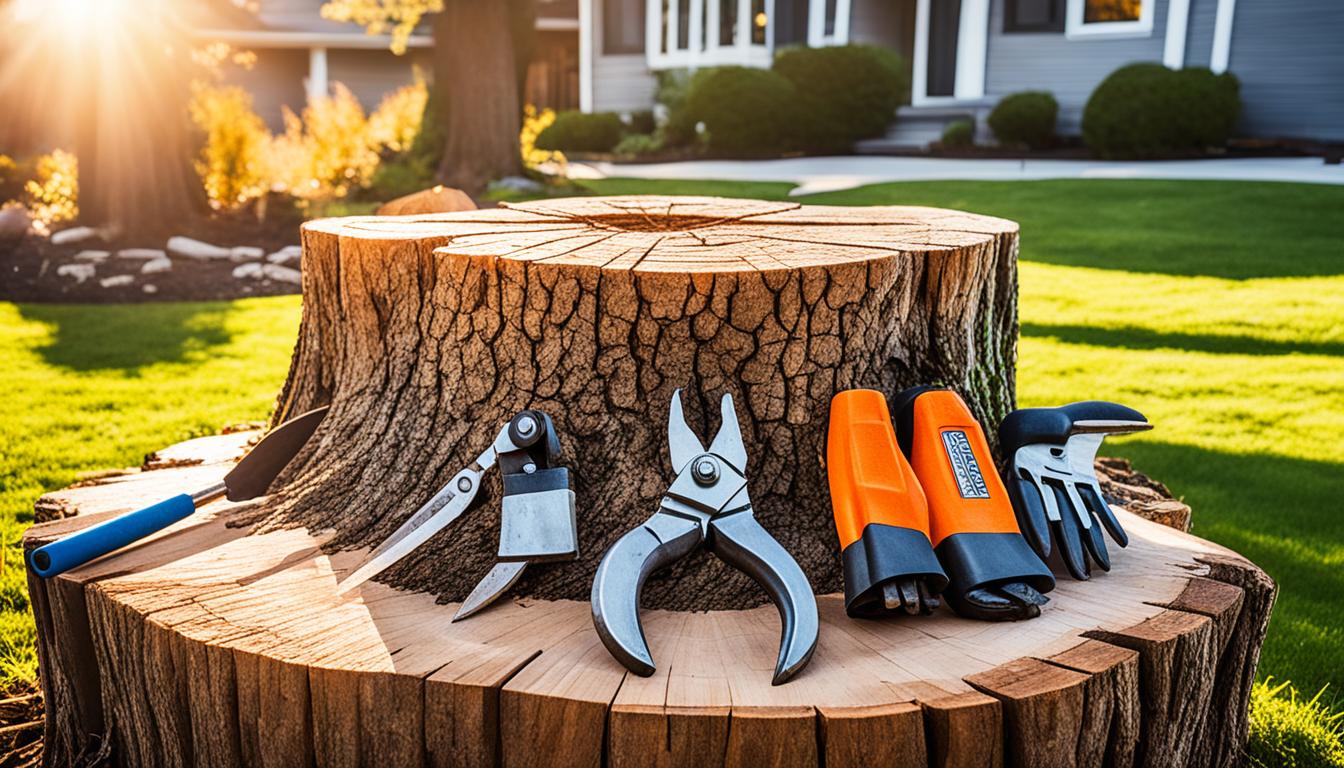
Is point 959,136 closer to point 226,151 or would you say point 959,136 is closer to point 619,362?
point 226,151

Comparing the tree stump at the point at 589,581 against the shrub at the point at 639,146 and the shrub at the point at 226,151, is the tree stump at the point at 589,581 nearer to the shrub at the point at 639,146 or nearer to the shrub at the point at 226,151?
the shrub at the point at 226,151

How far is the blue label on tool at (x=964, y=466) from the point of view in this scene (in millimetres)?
1882

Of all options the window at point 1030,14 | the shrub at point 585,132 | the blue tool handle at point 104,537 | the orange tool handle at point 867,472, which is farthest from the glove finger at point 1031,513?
the shrub at point 585,132

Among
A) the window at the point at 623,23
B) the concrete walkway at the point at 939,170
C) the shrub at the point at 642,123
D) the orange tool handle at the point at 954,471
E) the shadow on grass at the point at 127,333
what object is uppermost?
the window at the point at 623,23

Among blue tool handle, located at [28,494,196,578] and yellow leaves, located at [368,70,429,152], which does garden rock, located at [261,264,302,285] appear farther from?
blue tool handle, located at [28,494,196,578]

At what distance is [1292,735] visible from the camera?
2561 mm

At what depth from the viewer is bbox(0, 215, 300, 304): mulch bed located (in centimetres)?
833

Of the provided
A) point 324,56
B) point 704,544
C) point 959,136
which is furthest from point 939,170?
point 324,56

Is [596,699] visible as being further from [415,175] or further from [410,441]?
[415,175]

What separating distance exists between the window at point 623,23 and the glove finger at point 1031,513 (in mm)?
23665

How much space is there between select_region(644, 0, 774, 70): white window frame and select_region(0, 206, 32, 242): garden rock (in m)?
13.7

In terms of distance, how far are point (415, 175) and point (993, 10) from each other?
35.1 feet

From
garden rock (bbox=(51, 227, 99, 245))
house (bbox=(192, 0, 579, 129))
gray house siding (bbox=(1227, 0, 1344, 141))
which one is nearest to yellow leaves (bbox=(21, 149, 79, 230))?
garden rock (bbox=(51, 227, 99, 245))

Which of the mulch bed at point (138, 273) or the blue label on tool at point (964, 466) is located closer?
Result: the blue label on tool at point (964, 466)
